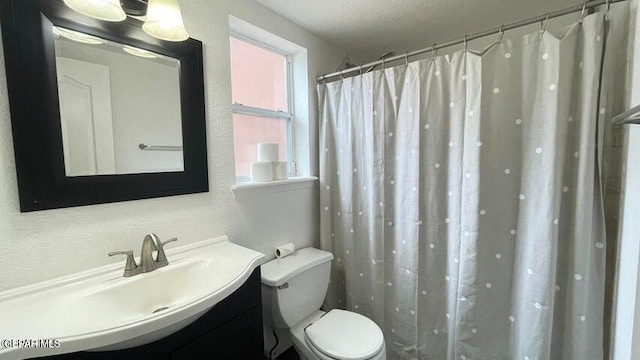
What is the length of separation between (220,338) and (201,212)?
590mm

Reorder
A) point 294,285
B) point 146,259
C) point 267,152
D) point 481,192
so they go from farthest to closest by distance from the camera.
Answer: point 267,152 → point 294,285 → point 481,192 → point 146,259

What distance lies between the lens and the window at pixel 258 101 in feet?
5.22

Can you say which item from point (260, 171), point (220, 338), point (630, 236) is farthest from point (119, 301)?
point (630, 236)

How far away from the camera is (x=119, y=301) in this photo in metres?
0.92

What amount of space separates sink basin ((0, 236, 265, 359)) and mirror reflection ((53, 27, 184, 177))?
40cm

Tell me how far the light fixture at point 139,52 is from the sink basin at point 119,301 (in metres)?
Answer: 0.86

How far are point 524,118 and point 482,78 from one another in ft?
0.88

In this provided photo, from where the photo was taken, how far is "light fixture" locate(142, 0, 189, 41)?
947mm

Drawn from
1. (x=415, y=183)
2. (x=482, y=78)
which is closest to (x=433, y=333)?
(x=415, y=183)

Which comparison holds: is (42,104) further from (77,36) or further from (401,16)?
(401,16)

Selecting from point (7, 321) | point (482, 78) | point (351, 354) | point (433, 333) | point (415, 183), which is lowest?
point (433, 333)

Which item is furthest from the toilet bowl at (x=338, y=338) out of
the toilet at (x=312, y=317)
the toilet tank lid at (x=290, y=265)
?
the toilet tank lid at (x=290, y=265)

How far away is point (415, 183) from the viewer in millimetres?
1496

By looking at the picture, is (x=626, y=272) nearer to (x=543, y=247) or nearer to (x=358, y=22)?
(x=543, y=247)
